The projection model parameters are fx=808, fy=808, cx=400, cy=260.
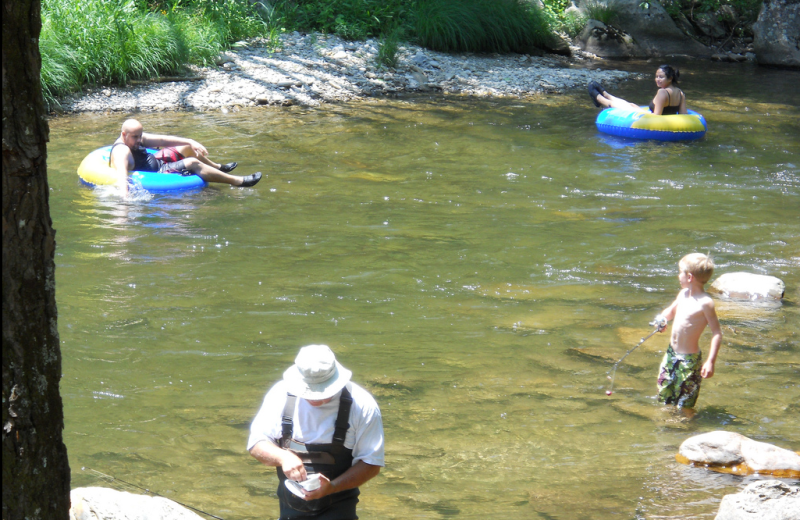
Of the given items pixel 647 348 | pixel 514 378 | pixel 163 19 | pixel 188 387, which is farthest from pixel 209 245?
pixel 163 19

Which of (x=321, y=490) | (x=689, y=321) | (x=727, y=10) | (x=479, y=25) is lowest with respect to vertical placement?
(x=321, y=490)

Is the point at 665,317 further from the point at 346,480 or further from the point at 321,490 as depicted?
the point at 321,490

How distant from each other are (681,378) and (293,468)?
2855 mm

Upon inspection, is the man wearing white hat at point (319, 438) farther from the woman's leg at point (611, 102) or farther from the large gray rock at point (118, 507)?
the woman's leg at point (611, 102)

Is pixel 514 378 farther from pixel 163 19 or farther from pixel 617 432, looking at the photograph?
pixel 163 19

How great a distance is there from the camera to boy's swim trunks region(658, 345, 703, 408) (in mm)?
4945

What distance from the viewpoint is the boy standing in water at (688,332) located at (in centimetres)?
485

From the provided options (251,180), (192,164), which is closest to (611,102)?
(251,180)

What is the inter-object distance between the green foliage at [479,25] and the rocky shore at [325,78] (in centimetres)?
32

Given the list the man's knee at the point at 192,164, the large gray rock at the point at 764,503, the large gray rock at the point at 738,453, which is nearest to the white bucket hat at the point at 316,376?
the large gray rock at the point at 764,503

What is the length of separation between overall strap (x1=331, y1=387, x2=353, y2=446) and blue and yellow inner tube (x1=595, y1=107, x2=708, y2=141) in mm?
10016

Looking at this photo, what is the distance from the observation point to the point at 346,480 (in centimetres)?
316

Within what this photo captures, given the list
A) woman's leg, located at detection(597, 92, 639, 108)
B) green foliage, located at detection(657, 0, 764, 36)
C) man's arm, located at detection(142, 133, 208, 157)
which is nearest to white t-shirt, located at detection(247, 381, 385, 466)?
man's arm, located at detection(142, 133, 208, 157)

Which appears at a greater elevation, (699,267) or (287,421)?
(699,267)
